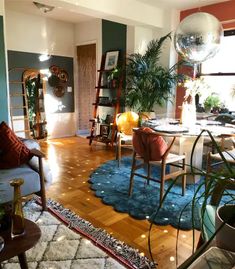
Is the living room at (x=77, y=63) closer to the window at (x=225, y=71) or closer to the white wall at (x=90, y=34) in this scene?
the white wall at (x=90, y=34)

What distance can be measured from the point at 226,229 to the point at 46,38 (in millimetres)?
5849

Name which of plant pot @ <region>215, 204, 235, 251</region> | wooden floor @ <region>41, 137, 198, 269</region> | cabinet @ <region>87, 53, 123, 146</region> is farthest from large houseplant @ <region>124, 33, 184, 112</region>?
plant pot @ <region>215, 204, 235, 251</region>

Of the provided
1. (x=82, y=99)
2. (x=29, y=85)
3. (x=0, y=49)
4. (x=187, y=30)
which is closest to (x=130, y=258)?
(x=187, y=30)

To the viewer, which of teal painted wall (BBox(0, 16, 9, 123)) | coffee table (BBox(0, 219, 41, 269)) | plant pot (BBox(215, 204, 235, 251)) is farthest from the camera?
teal painted wall (BBox(0, 16, 9, 123))

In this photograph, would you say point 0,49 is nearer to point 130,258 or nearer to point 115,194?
point 115,194

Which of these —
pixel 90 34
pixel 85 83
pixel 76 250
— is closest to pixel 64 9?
pixel 90 34

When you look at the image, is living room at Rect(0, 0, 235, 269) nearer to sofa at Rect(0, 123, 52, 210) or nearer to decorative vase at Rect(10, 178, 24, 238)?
sofa at Rect(0, 123, 52, 210)

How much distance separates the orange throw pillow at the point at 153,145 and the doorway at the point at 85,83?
147 inches

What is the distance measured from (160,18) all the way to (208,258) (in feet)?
15.7

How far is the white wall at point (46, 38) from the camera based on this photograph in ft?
17.3

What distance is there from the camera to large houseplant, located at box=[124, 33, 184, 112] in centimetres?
465

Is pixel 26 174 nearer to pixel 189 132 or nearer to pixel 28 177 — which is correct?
pixel 28 177

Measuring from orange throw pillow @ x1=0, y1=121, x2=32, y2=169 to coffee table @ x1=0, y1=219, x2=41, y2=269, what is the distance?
3.48 ft

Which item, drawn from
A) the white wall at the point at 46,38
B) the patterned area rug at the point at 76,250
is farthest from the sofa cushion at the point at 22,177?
the white wall at the point at 46,38
